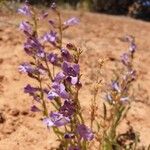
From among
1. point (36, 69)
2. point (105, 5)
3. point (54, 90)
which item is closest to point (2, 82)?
point (36, 69)

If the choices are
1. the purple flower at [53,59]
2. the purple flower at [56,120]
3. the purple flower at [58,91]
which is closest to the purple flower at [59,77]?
the purple flower at [58,91]

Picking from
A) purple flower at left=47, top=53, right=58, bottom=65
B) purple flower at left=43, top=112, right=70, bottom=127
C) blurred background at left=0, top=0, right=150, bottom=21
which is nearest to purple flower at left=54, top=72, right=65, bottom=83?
purple flower at left=43, top=112, right=70, bottom=127

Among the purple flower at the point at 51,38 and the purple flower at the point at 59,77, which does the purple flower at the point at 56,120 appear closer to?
the purple flower at the point at 59,77

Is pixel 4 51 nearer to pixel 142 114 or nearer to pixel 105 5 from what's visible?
pixel 142 114

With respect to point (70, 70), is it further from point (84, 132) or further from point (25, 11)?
point (25, 11)

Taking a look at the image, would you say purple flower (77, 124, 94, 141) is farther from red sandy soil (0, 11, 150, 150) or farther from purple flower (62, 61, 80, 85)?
red sandy soil (0, 11, 150, 150)

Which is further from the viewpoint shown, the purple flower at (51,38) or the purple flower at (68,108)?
the purple flower at (51,38)
